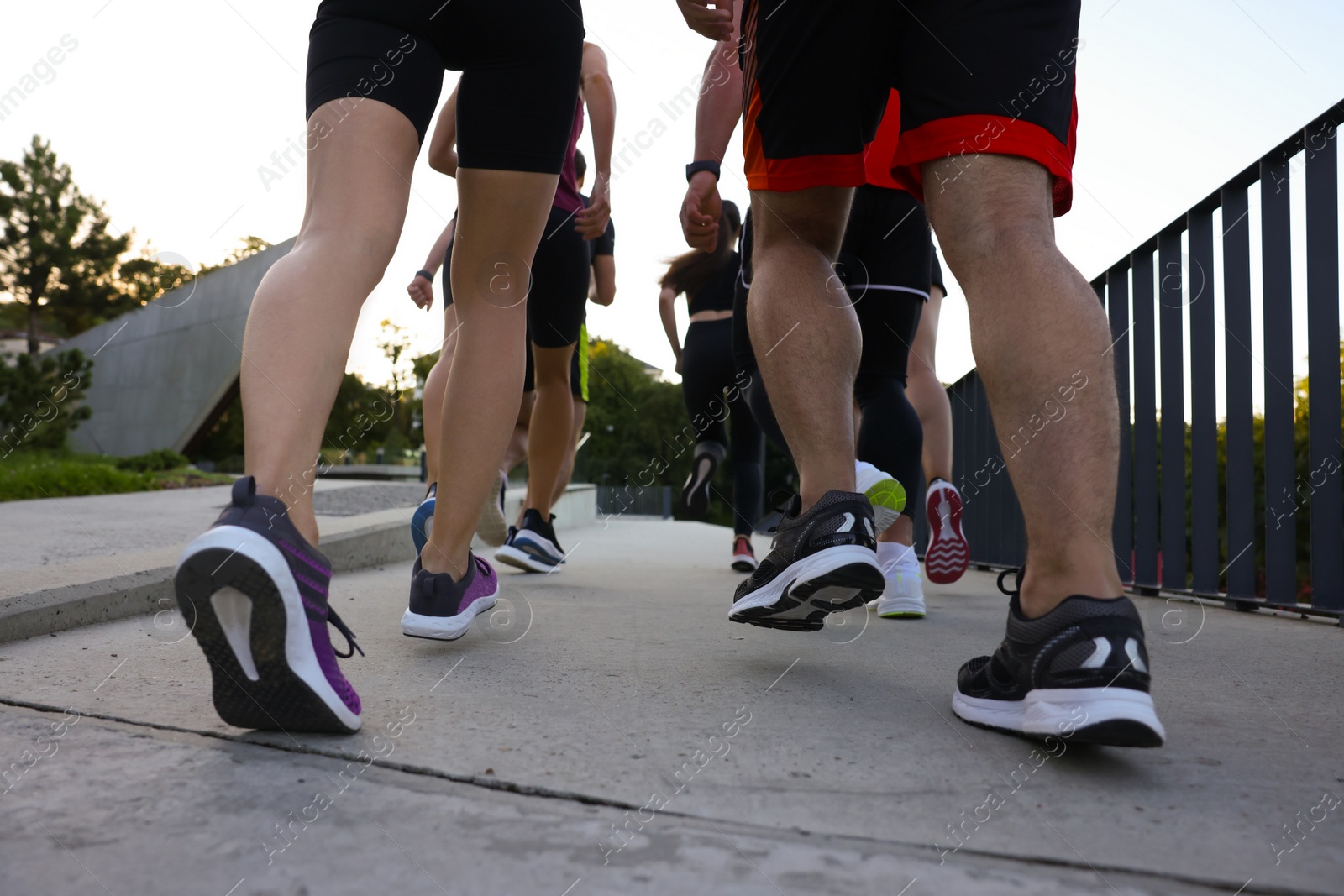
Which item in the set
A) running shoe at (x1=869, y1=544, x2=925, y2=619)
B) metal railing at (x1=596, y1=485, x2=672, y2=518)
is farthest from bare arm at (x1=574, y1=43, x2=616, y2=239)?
metal railing at (x1=596, y1=485, x2=672, y2=518)

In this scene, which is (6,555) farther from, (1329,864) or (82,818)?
(1329,864)

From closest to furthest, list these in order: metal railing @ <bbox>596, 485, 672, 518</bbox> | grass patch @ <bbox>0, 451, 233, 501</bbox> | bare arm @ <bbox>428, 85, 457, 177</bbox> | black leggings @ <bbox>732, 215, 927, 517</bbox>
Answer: black leggings @ <bbox>732, 215, 927, 517</bbox> → bare arm @ <bbox>428, 85, 457, 177</bbox> → grass patch @ <bbox>0, 451, 233, 501</bbox> → metal railing @ <bbox>596, 485, 672, 518</bbox>

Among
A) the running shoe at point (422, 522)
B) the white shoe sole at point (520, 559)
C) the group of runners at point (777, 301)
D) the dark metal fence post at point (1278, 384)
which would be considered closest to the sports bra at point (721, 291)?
the white shoe sole at point (520, 559)

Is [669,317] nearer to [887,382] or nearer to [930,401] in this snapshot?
[930,401]

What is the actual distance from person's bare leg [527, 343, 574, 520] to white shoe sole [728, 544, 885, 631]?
2.06 metres

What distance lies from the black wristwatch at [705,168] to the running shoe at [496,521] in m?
1.66

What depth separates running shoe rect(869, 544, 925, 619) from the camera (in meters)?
2.65

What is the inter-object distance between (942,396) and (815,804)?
298cm

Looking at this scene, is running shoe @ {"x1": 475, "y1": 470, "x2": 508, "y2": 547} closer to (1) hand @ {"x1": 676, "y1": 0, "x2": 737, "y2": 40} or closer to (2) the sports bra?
(2) the sports bra

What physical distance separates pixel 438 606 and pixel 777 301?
0.97 meters

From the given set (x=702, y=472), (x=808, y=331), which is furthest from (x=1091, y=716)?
(x=702, y=472)

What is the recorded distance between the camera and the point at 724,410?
4969 millimetres

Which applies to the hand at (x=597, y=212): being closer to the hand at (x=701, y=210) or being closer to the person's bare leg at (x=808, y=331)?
the hand at (x=701, y=210)

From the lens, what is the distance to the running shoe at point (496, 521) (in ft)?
12.1
